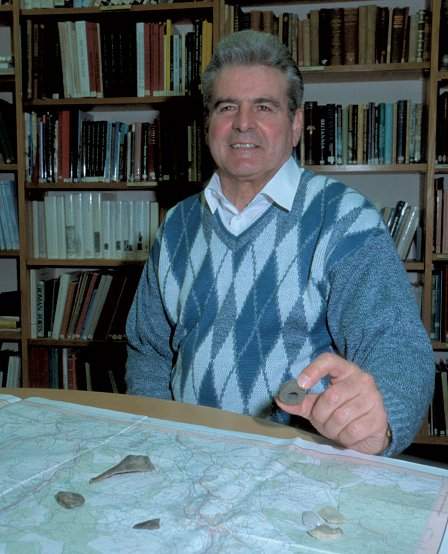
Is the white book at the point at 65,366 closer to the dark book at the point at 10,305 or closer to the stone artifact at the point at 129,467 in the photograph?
the dark book at the point at 10,305

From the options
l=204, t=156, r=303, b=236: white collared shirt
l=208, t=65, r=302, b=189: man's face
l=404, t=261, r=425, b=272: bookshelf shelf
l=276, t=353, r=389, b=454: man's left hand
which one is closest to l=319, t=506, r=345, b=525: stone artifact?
l=276, t=353, r=389, b=454: man's left hand

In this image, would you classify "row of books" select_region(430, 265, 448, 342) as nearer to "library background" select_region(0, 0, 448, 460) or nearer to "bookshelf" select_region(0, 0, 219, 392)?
"library background" select_region(0, 0, 448, 460)

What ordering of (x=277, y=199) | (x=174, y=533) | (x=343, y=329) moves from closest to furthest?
(x=174, y=533) < (x=343, y=329) < (x=277, y=199)

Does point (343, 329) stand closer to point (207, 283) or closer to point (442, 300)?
point (207, 283)

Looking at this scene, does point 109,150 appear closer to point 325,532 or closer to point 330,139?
point 330,139

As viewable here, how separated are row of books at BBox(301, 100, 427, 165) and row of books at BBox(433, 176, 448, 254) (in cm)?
15

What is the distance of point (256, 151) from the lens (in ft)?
4.15

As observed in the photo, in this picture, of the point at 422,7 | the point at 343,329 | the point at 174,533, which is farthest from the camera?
the point at 422,7

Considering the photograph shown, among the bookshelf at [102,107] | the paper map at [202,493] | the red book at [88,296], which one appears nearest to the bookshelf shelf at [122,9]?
the bookshelf at [102,107]

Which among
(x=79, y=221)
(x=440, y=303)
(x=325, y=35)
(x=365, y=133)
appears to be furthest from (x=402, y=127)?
(x=79, y=221)

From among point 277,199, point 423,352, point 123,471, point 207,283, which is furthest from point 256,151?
point 123,471

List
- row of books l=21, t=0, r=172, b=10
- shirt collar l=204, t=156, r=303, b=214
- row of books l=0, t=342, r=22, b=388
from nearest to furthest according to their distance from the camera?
shirt collar l=204, t=156, r=303, b=214, row of books l=21, t=0, r=172, b=10, row of books l=0, t=342, r=22, b=388

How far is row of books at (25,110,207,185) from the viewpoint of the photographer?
240 centimetres

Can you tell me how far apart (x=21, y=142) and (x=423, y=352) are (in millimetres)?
2037
